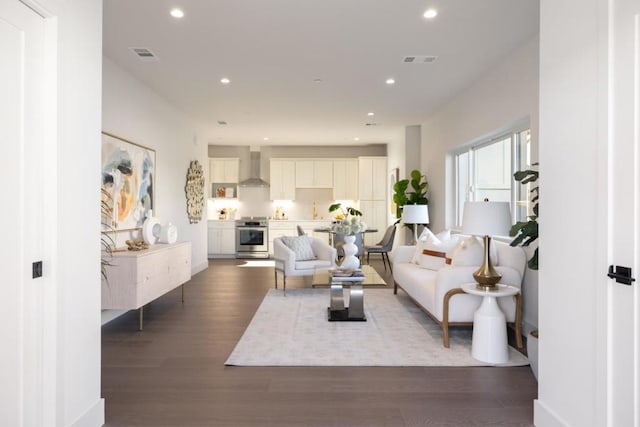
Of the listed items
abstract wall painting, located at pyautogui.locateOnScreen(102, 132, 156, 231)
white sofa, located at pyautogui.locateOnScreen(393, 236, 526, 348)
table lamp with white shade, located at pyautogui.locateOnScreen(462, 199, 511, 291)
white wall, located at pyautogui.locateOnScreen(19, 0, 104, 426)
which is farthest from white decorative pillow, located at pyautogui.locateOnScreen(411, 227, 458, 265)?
white wall, located at pyautogui.locateOnScreen(19, 0, 104, 426)

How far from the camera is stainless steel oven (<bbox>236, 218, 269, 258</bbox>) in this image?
9.61 meters

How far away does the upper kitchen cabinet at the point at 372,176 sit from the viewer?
32.4 ft

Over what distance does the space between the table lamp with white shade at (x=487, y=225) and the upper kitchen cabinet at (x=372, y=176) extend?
653cm

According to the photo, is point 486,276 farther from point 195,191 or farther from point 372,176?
point 372,176

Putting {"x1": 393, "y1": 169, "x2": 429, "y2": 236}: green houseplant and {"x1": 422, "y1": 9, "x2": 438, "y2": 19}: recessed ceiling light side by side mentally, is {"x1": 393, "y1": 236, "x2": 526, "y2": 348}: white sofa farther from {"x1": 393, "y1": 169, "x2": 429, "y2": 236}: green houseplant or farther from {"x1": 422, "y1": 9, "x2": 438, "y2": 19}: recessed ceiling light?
{"x1": 393, "y1": 169, "x2": 429, "y2": 236}: green houseplant

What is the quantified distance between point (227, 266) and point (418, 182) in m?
4.12

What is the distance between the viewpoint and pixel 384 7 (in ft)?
10.6

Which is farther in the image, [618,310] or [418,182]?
[418,182]

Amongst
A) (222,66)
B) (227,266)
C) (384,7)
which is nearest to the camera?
(384,7)

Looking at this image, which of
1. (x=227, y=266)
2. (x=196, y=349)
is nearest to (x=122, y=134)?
(x=196, y=349)

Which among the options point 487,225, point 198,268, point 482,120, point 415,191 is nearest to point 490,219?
point 487,225

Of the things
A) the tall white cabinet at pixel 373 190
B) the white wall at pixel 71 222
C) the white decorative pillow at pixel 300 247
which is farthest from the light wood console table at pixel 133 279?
the tall white cabinet at pixel 373 190

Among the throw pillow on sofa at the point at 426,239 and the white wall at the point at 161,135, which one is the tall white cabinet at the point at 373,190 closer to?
the white wall at the point at 161,135

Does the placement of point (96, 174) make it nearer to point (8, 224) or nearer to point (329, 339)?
point (8, 224)
